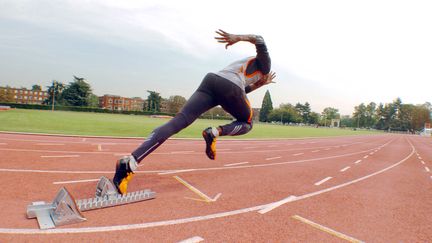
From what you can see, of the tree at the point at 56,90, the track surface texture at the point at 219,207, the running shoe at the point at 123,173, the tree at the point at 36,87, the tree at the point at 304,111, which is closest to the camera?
the track surface texture at the point at 219,207

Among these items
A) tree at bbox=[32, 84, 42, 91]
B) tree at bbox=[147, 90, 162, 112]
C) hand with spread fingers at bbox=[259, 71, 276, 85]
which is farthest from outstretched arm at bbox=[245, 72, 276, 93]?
tree at bbox=[32, 84, 42, 91]

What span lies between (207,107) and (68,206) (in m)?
2.05

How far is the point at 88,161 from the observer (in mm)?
6430

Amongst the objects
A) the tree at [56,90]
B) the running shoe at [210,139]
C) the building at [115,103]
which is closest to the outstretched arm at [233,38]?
the running shoe at [210,139]

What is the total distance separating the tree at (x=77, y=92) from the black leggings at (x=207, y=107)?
320 ft

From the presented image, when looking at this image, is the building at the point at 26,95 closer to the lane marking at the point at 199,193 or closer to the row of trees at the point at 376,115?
the row of trees at the point at 376,115

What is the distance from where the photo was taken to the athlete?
317 centimetres

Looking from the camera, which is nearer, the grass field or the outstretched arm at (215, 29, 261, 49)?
the outstretched arm at (215, 29, 261, 49)

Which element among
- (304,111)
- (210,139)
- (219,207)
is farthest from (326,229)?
(304,111)

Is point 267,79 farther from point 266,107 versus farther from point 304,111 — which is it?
point 304,111

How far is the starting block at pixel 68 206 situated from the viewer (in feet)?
8.55

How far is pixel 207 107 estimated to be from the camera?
3.53 metres

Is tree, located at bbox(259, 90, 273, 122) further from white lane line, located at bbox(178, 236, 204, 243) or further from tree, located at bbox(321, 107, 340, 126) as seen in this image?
white lane line, located at bbox(178, 236, 204, 243)

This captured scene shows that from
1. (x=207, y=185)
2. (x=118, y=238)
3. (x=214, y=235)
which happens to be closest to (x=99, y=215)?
(x=118, y=238)
